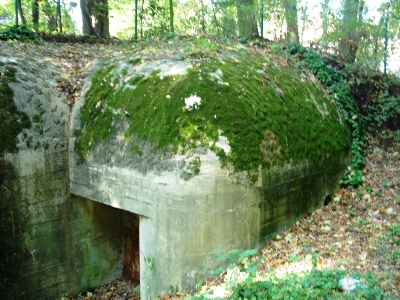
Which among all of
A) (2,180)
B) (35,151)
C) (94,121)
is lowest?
(2,180)

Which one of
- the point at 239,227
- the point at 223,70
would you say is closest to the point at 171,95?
the point at 223,70

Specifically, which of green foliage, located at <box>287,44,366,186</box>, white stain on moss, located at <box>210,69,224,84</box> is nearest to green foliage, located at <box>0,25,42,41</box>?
white stain on moss, located at <box>210,69,224,84</box>

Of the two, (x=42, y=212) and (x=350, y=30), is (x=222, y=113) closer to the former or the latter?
(x=42, y=212)

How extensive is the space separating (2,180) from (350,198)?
597 centimetres

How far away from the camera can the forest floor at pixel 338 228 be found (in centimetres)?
450

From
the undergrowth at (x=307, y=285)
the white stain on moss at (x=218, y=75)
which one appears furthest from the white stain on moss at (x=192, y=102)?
the undergrowth at (x=307, y=285)

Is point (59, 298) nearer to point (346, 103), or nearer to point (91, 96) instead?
point (91, 96)

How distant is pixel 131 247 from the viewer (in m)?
6.98

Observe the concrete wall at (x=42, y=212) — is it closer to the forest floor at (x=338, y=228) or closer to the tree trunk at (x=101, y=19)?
the forest floor at (x=338, y=228)

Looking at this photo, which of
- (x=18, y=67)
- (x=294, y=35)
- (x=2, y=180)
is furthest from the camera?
(x=294, y=35)

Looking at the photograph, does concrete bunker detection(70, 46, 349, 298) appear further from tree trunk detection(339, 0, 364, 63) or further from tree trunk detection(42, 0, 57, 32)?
tree trunk detection(42, 0, 57, 32)

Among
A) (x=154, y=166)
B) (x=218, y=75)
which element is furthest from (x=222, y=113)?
(x=154, y=166)

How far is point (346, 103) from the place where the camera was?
839 centimetres

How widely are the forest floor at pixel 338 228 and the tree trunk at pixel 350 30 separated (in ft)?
11.4
